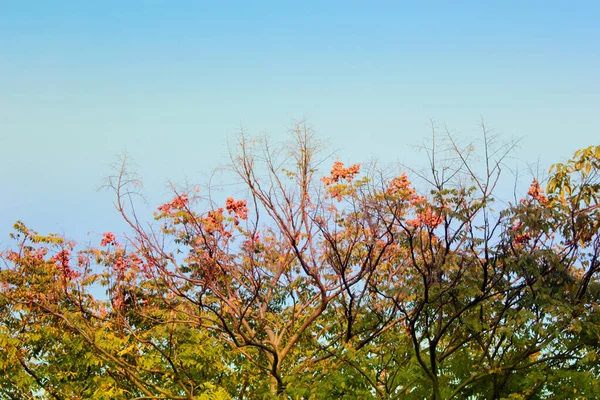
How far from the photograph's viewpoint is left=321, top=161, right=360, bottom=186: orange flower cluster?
40.1 feet

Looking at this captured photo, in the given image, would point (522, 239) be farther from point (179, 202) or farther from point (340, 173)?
point (179, 202)

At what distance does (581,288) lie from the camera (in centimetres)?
1036

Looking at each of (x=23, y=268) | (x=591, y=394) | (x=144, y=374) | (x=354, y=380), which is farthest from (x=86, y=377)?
(x=591, y=394)

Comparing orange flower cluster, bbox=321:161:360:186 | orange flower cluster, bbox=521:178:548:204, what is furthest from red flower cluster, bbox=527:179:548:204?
orange flower cluster, bbox=321:161:360:186

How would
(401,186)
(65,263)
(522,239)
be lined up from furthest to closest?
(65,263) < (401,186) < (522,239)

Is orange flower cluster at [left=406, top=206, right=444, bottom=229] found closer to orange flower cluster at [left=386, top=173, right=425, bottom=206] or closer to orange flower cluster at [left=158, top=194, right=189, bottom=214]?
orange flower cluster at [left=386, top=173, right=425, bottom=206]

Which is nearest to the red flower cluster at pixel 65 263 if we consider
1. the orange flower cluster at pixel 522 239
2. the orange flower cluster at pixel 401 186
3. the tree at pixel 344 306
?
the tree at pixel 344 306

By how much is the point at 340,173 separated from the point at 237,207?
7.90 ft

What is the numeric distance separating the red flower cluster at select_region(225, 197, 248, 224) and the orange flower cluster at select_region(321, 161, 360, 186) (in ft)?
6.36

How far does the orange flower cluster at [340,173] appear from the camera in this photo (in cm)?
1223

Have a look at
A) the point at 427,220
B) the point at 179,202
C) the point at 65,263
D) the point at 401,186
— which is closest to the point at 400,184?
the point at 401,186

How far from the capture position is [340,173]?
1231 centimetres

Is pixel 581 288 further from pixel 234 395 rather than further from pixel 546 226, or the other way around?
pixel 234 395

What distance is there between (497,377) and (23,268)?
1053cm
